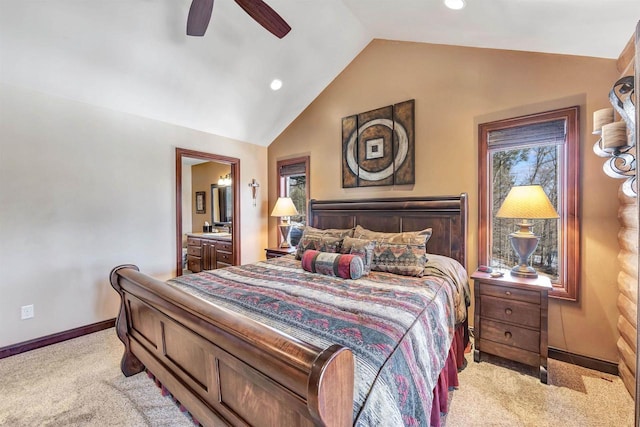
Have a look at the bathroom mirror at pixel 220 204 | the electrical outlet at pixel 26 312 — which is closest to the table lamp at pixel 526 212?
the electrical outlet at pixel 26 312

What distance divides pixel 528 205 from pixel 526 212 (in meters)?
0.06

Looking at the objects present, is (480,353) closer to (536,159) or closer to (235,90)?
(536,159)

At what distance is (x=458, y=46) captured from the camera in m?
2.90

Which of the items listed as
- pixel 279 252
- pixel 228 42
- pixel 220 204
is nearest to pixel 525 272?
pixel 279 252

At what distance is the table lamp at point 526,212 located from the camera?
2211 mm

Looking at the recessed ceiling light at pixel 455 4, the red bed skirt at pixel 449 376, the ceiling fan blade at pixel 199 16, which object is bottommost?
the red bed skirt at pixel 449 376

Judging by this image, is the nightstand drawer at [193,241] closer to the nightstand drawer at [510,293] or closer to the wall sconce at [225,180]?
the wall sconce at [225,180]

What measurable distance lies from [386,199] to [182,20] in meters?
2.82

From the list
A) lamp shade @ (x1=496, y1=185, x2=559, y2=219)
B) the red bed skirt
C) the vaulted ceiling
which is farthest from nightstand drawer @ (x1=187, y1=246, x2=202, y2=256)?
lamp shade @ (x1=496, y1=185, x2=559, y2=219)

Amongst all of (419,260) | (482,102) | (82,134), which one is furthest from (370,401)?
(82,134)

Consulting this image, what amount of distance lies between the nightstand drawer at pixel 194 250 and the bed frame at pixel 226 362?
3123 mm

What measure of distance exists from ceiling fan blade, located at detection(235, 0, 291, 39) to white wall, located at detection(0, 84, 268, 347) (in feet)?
6.90

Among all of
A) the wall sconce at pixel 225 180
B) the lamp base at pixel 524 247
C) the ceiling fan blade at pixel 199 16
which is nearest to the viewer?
the ceiling fan blade at pixel 199 16

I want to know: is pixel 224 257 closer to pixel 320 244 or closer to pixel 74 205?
pixel 74 205
